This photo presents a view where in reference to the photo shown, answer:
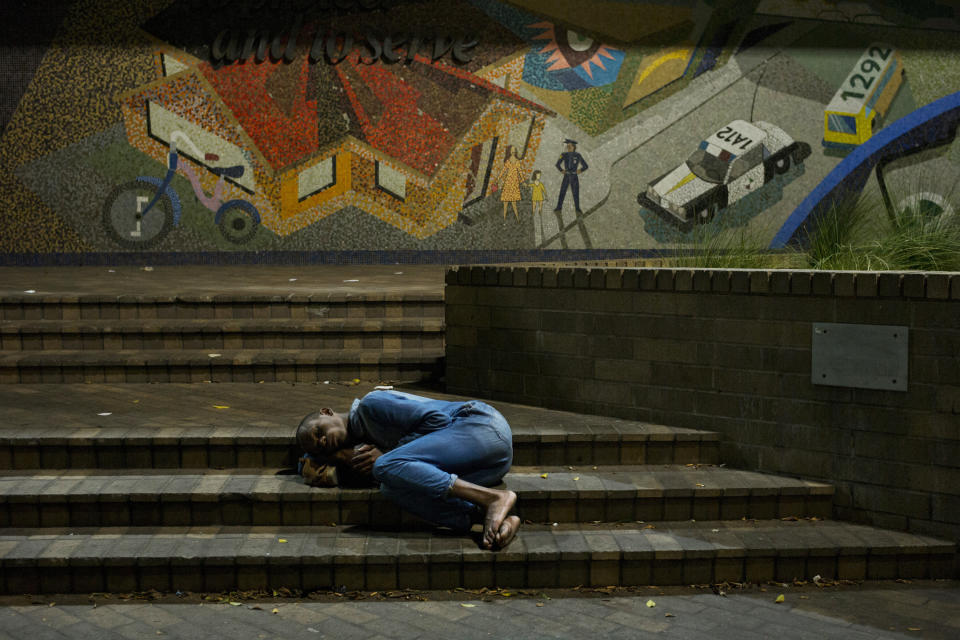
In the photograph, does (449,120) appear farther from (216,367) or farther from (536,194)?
(216,367)

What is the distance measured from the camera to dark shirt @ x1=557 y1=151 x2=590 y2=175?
1210cm

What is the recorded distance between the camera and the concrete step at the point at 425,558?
13.6ft

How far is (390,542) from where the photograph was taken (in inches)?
170

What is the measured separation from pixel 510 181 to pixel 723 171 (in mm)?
2898

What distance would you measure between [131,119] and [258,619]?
9.69m

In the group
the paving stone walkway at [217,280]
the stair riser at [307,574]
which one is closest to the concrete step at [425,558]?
the stair riser at [307,574]

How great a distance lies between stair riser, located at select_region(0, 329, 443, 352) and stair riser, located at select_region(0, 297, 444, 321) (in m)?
0.41

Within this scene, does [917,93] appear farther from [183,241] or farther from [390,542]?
[390,542]

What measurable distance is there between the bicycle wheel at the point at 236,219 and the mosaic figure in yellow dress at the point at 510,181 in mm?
3291

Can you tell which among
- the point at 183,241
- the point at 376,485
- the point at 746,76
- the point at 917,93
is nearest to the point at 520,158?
the point at 746,76

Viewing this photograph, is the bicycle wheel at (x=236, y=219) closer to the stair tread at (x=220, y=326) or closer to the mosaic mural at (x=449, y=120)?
the mosaic mural at (x=449, y=120)

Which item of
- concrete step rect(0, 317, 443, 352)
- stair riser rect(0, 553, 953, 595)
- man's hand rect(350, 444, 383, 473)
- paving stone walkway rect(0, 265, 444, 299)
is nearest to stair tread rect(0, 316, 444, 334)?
concrete step rect(0, 317, 443, 352)

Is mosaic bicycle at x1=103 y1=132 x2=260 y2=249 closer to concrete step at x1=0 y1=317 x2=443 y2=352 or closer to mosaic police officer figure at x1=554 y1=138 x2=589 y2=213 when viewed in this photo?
mosaic police officer figure at x1=554 y1=138 x2=589 y2=213

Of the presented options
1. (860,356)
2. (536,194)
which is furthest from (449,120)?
(860,356)
